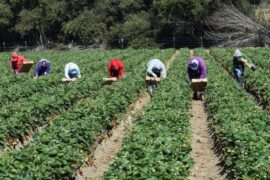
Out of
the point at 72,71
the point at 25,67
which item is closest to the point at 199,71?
the point at 72,71

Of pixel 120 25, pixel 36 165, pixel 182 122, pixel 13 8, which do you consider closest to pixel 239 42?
pixel 120 25

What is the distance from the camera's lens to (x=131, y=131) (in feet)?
29.9

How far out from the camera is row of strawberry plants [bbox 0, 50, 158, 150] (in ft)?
32.2

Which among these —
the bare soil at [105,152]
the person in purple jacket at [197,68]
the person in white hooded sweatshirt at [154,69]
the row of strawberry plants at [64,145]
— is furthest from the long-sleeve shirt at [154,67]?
the row of strawberry plants at [64,145]

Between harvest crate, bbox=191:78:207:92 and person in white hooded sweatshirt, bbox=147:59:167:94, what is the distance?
104 cm

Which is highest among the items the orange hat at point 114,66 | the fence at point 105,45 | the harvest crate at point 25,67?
the orange hat at point 114,66

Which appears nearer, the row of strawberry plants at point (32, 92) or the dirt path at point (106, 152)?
the dirt path at point (106, 152)

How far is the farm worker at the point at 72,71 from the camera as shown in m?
16.9

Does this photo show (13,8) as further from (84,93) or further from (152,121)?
(152,121)

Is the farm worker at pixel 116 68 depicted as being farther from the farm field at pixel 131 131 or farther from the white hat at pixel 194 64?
the white hat at pixel 194 64

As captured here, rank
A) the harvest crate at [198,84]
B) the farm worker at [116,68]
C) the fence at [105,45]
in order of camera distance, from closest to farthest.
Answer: the harvest crate at [198,84]
the farm worker at [116,68]
the fence at [105,45]

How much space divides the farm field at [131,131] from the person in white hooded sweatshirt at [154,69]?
1.23ft

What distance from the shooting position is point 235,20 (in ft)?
158

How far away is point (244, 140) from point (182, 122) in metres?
2.03
